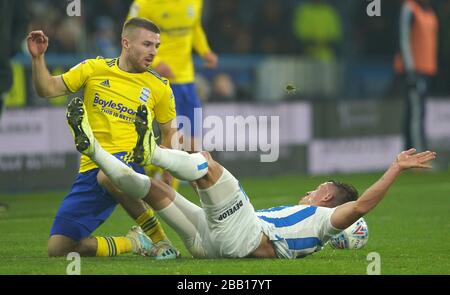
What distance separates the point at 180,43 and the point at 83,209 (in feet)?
16.2

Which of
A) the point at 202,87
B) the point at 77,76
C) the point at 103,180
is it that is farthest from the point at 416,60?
the point at 103,180

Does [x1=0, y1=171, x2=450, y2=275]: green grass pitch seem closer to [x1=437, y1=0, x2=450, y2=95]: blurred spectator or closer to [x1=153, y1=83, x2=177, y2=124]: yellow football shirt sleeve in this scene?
[x1=153, y1=83, x2=177, y2=124]: yellow football shirt sleeve

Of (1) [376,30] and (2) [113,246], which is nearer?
(2) [113,246]

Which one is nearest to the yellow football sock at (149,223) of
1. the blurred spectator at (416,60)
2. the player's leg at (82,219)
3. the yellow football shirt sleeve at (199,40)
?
the player's leg at (82,219)

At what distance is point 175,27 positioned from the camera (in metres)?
13.0

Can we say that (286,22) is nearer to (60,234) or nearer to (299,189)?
(299,189)

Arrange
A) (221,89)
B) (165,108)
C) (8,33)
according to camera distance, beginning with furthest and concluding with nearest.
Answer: (221,89), (8,33), (165,108)

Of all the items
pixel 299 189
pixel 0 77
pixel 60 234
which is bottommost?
pixel 299 189

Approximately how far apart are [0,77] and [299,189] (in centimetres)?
445

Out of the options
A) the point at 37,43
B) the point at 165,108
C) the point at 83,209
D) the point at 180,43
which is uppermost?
the point at 37,43

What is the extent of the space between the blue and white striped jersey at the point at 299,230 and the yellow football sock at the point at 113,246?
111 centimetres

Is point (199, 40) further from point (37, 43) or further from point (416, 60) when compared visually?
point (416, 60)
